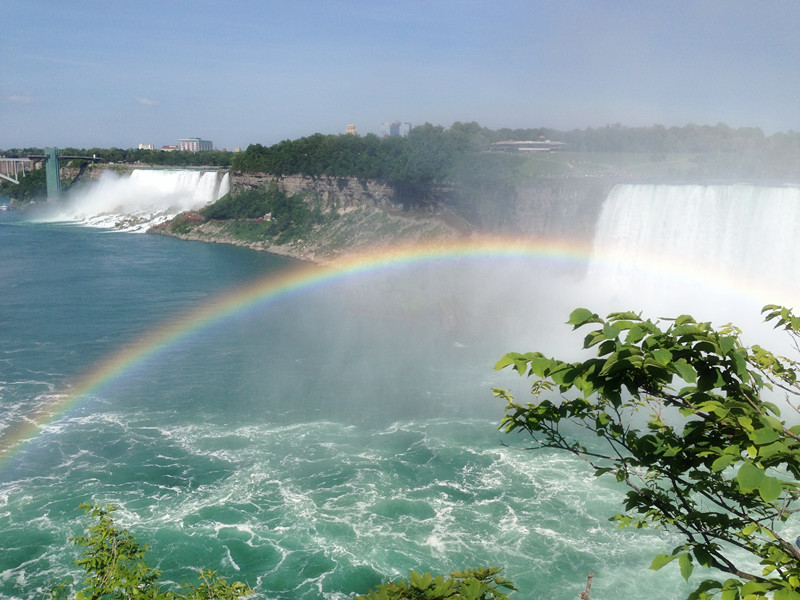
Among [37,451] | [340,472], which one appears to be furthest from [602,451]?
[37,451]

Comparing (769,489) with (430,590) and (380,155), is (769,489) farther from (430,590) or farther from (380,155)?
(380,155)

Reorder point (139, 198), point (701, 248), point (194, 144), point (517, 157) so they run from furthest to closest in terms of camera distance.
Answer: point (194, 144) → point (139, 198) → point (517, 157) → point (701, 248)

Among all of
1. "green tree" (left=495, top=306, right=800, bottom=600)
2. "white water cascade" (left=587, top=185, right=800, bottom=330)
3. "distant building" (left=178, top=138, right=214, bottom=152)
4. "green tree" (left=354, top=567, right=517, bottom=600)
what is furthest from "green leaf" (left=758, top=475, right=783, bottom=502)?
"distant building" (left=178, top=138, right=214, bottom=152)

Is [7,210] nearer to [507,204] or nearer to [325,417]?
[507,204]

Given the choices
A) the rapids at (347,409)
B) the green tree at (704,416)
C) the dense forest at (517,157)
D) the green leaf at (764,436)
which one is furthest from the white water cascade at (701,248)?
the green leaf at (764,436)

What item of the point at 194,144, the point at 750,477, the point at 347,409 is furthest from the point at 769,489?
the point at 194,144

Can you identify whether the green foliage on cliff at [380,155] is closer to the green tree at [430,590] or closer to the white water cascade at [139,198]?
the white water cascade at [139,198]

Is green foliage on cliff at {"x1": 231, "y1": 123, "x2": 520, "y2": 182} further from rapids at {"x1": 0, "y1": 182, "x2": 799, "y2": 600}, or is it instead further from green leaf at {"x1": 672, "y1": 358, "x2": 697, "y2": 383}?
green leaf at {"x1": 672, "y1": 358, "x2": 697, "y2": 383}
